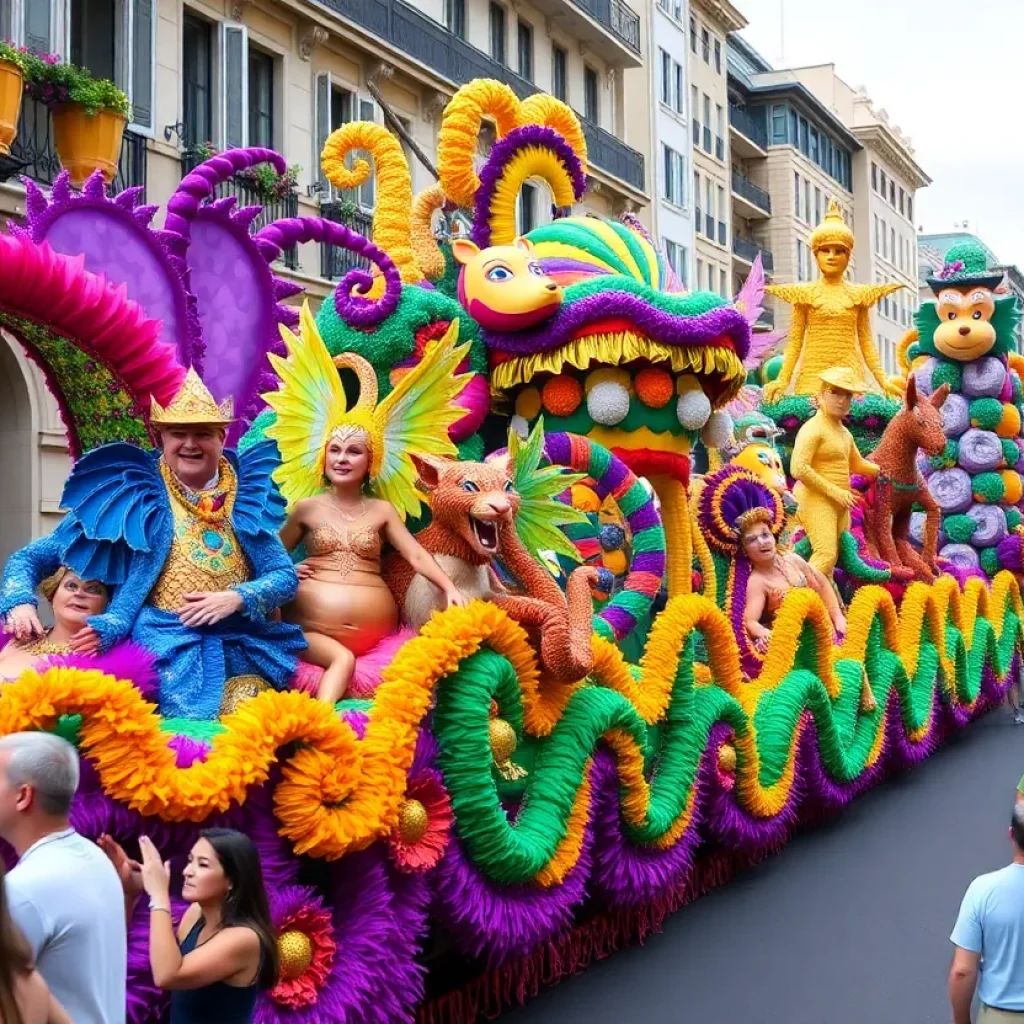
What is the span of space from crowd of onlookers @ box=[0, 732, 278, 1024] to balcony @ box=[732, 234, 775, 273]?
117 ft

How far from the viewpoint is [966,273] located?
11.2 m

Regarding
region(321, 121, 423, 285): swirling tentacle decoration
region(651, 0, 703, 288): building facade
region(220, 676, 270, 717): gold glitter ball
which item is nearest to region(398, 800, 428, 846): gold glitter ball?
region(220, 676, 270, 717): gold glitter ball

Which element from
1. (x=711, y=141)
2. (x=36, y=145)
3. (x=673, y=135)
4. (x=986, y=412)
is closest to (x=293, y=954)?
(x=986, y=412)

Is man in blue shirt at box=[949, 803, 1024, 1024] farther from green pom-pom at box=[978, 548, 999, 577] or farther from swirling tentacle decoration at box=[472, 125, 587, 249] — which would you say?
green pom-pom at box=[978, 548, 999, 577]

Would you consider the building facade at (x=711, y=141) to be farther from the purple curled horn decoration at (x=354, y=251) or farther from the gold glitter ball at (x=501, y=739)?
the gold glitter ball at (x=501, y=739)

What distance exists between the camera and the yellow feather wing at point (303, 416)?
15.3 feet

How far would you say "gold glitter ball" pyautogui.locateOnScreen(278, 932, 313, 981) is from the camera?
3484 mm

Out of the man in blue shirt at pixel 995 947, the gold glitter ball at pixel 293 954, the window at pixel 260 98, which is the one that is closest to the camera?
the man in blue shirt at pixel 995 947

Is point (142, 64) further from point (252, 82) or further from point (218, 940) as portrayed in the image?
point (218, 940)

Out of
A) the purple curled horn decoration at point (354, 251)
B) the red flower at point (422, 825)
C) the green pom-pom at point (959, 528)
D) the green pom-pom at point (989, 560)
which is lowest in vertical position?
the red flower at point (422, 825)

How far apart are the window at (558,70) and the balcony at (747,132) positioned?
1600cm

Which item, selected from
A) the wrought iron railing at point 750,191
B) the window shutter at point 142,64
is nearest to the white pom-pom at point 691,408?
the window shutter at point 142,64

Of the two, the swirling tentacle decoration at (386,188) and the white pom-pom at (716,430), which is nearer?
the swirling tentacle decoration at (386,188)

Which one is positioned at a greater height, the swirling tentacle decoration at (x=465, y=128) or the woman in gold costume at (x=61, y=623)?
the swirling tentacle decoration at (x=465, y=128)
